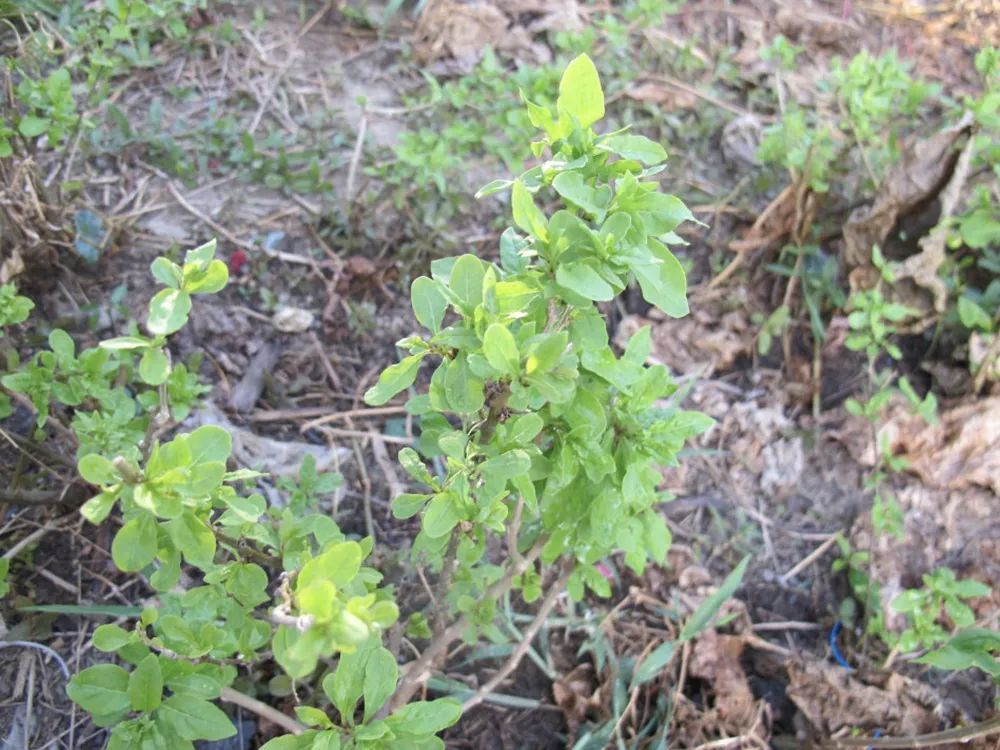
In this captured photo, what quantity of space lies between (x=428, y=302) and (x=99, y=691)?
0.84 metres

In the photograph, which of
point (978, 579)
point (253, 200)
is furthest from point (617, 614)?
point (253, 200)

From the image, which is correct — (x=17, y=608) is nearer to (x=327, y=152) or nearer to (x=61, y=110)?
(x=61, y=110)

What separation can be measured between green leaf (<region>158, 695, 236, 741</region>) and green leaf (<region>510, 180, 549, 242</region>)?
94 cm

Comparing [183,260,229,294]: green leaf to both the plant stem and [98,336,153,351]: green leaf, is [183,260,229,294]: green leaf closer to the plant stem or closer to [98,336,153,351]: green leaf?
[98,336,153,351]: green leaf

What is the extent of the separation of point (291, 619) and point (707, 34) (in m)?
3.73

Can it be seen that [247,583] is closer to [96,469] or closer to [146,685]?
[146,685]

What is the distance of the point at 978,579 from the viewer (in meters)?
2.48

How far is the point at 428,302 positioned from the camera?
53.3 inches

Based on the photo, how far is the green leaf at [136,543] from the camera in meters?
1.24

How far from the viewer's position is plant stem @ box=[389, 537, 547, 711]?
1.80m

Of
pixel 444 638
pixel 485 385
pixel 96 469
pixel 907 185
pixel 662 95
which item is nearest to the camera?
pixel 96 469

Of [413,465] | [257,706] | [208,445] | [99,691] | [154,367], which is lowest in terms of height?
[257,706]

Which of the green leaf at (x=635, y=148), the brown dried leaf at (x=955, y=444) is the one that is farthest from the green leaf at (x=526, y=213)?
the brown dried leaf at (x=955, y=444)

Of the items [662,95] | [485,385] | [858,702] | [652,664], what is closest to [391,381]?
[485,385]
